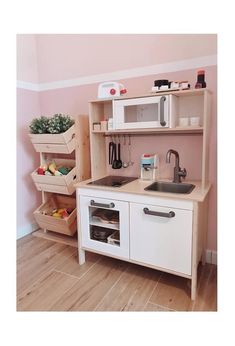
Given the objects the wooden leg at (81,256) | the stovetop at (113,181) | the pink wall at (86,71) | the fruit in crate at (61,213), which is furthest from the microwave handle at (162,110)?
the fruit in crate at (61,213)

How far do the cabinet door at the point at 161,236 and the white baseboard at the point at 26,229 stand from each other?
4.88 ft

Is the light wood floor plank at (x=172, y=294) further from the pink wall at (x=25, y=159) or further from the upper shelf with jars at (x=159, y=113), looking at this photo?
the pink wall at (x=25, y=159)

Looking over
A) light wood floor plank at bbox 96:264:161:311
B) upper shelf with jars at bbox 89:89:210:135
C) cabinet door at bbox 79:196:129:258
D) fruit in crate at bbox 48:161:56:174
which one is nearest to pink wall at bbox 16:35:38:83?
fruit in crate at bbox 48:161:56:174

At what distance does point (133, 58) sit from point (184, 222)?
1.54 metres

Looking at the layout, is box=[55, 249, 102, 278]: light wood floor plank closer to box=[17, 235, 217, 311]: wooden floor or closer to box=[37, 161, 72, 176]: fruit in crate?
box=[17, 235, 217, 311]: wooden floor

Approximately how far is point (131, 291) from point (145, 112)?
1.38m

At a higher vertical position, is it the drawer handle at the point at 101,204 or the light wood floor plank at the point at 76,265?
the drawer handle at the point at 101,204

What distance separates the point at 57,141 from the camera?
2266mm

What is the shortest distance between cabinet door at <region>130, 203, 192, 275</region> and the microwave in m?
0.63

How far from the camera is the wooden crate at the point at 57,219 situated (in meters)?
2.40

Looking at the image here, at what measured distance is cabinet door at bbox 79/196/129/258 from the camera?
1.82 m

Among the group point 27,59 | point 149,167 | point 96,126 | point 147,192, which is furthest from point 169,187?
point 27,59

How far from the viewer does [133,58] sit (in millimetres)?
2162

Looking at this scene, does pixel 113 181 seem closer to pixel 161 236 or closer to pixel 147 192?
pixel 147 192
